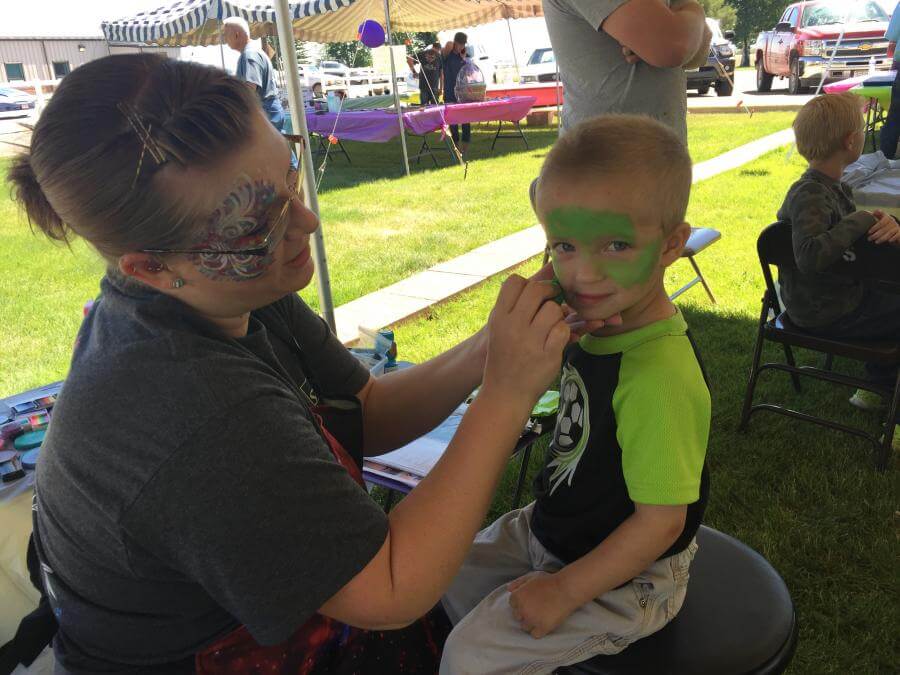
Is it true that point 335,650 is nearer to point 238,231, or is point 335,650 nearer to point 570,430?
point 570,430

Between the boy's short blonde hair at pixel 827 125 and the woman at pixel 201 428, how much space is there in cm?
249

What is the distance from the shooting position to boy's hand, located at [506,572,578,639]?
1.25 meters

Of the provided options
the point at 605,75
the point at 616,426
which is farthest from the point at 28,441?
the point at 605,75

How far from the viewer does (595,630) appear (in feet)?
4.10

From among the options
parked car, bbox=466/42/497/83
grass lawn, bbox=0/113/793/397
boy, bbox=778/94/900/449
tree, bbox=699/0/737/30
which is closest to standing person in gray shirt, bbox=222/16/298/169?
grass lawn, bbox=0/113/793/397

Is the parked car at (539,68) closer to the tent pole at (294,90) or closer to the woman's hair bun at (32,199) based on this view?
the tent pole at (294,90)

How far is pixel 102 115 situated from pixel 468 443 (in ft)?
2.16

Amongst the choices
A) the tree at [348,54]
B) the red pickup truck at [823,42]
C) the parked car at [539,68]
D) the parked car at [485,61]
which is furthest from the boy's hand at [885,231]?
the tree at [348,54]

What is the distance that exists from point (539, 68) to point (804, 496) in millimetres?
19493

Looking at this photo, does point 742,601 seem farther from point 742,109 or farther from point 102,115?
point 742,109

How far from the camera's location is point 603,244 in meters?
1.25

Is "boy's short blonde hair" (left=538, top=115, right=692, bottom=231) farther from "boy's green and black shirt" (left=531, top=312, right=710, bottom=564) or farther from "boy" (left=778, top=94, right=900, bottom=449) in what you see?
"boy" (left=778, top=94, right=900, bottom=449)

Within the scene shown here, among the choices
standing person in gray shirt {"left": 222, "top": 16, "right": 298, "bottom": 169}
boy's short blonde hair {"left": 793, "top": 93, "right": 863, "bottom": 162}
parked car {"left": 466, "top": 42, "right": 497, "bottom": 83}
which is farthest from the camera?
parked car {"left": 466, "top": 42, "right": 497, "bottom": 83}

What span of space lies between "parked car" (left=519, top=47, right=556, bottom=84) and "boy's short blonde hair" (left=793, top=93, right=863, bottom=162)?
651 inches
